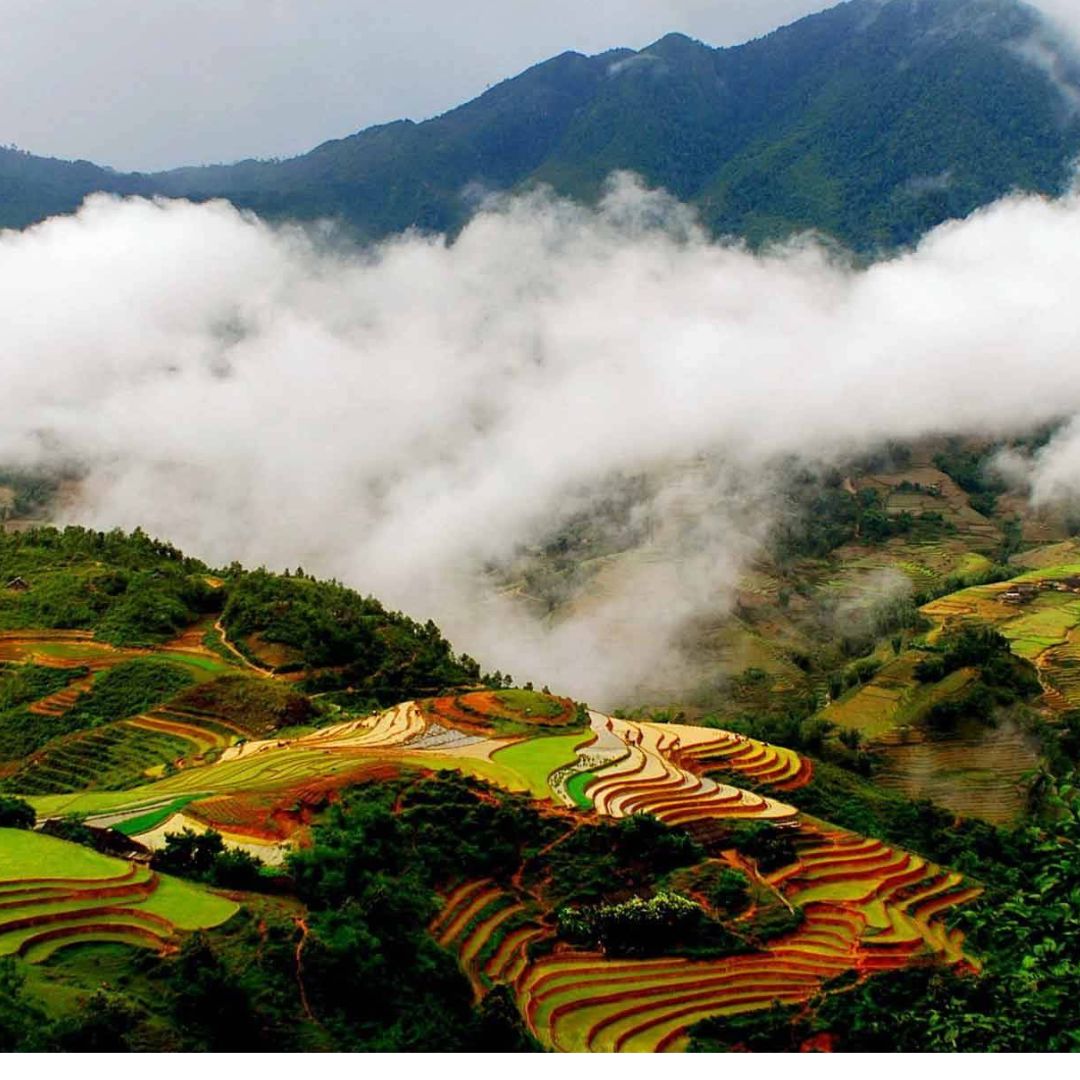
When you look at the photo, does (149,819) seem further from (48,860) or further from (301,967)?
(301,967)

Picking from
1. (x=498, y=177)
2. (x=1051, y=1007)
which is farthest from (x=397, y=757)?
(x=498, y=177)

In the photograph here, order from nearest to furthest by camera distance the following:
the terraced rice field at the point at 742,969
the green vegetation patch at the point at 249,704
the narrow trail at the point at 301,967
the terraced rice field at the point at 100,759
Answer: the narrow trail at the point at 301,967
the terraced rice field at the point at 742,969
the terraced rice field at the point at 100,759
the green vegetation patch at the point at 249,704

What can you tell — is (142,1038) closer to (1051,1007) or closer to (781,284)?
(1051,1007)

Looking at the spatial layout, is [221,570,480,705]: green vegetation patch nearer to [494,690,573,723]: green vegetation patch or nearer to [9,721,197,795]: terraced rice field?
[494,690,573,723]: green vegetation patch

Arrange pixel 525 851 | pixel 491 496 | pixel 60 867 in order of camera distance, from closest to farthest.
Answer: pixel 60 867 → pixel 525 851 → pixel 491 496

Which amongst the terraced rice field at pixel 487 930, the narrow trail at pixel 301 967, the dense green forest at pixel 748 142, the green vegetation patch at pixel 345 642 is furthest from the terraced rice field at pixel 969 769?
the dense green forest at pixel 748 142

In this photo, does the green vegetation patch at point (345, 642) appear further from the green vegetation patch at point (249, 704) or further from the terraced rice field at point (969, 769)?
the terraced rice field at point (969, 769)

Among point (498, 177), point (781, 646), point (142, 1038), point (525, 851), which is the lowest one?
point (781, 646)
